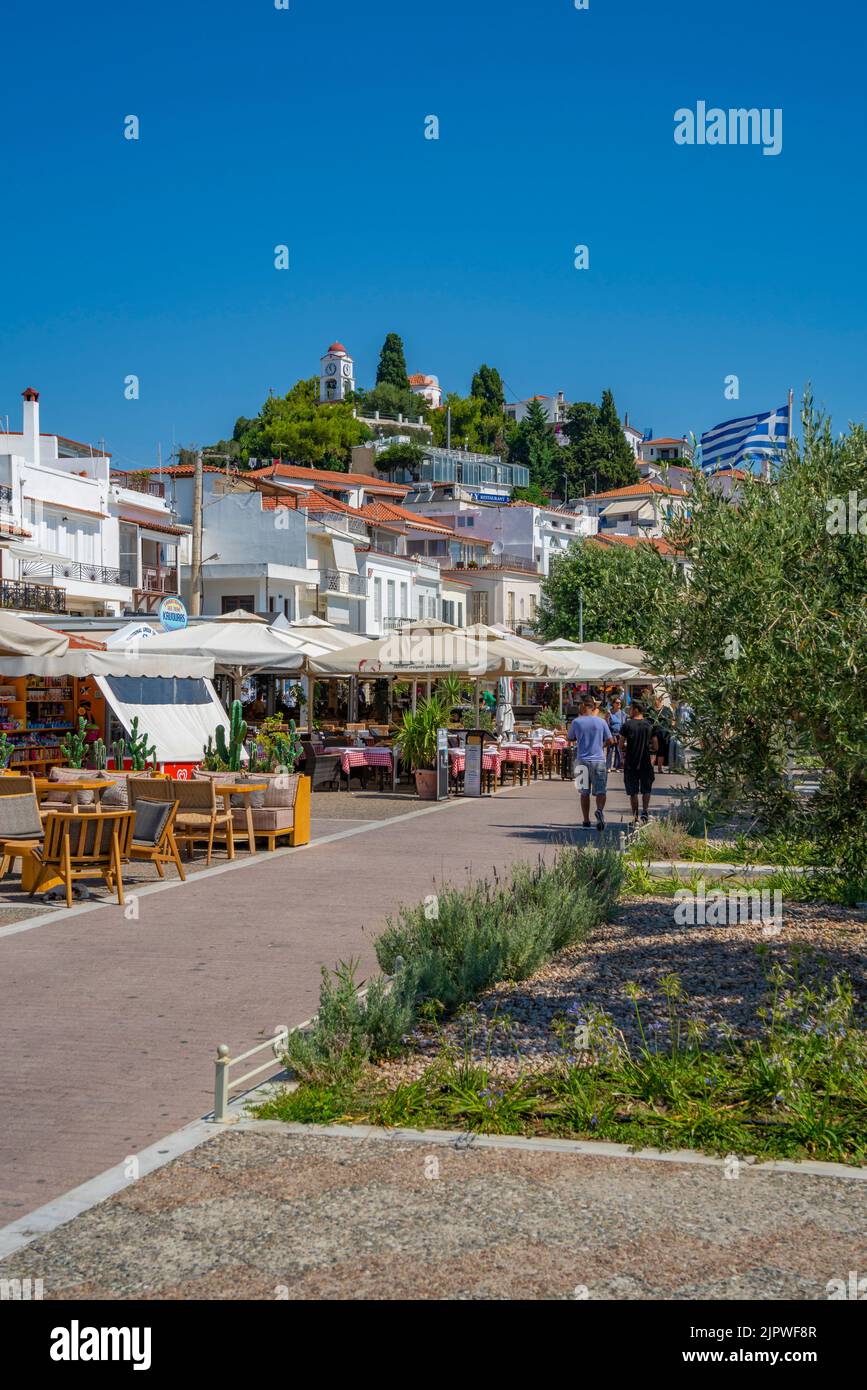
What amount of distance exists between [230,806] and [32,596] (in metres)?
28.8

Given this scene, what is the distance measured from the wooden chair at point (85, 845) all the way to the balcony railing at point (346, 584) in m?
46.5

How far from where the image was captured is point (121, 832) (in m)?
11.6

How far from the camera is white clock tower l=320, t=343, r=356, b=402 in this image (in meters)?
168

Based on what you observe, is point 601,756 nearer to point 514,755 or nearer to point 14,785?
point 14,785

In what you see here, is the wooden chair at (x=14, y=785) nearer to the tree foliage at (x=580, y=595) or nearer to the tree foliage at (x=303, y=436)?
the tree foliage at (x=580, y=595)

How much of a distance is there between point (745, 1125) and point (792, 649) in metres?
2.24

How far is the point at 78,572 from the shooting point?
4697 cm

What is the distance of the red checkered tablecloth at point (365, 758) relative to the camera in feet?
79.0

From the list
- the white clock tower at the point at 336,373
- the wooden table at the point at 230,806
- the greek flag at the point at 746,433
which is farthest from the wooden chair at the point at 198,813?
the white clock tower at the point at 336,373

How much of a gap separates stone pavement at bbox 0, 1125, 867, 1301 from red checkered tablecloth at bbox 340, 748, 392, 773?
61.7ft

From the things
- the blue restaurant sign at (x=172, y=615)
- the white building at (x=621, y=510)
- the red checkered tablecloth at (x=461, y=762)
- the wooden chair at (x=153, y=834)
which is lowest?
the wooden chair at (x=153, y=834)

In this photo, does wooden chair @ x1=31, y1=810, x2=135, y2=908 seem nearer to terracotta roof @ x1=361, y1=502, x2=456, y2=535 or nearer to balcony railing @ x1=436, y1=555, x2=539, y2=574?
terracotta roof @ x1=361, y1=502, x2=456, y2=535

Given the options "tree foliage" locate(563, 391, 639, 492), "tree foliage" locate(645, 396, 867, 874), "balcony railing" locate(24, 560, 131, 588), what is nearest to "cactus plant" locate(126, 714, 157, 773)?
"tree foliage" locate(645, 396, 867, 874)
